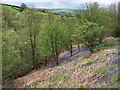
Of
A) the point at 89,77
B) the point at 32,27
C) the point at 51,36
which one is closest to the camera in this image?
the point at 89,77

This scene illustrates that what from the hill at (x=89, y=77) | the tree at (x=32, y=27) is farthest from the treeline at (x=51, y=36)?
the hill at (x=89, y=77)

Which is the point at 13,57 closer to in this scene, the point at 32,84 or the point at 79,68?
the point at 32,84

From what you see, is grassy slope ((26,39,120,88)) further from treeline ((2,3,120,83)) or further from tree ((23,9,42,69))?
tree ((23,9,42,69))

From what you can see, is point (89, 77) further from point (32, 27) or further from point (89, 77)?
point (32, 27)

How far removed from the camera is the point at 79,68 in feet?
77.3

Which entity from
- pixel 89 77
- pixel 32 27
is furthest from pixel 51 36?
pixel 89 77

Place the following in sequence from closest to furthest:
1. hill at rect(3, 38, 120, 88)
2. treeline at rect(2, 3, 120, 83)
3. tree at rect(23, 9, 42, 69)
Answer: hill at rect(3, 38, 120, 88) → treeline at rect(2, 3, 120, 83) → tree at rect(23, 9, 42, 69)

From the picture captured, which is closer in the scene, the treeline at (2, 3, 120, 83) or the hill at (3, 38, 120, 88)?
the hill at (3, 38, 120, 88)

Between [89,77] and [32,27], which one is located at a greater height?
[32,27]

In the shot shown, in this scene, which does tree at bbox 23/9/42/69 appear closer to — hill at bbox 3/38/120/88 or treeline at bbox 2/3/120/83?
treeline at bbox 2/3/120/83

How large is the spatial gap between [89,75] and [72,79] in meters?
1.83

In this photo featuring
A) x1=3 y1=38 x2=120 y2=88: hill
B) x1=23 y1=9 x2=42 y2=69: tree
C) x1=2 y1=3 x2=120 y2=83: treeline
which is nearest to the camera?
x1=3 y1=38 x2=120 y2=88: hill

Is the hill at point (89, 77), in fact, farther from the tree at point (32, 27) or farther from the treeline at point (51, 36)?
the tree at point (32, 27)

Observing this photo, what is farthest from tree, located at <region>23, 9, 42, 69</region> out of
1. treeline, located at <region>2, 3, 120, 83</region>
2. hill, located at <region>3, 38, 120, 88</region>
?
hill, located at <region>3, 38, 120, 88</region>
